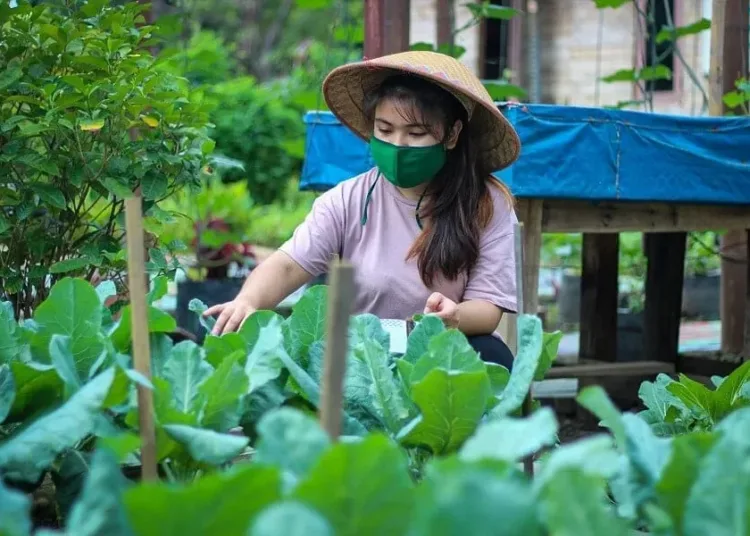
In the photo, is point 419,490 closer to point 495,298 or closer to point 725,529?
point 725,529

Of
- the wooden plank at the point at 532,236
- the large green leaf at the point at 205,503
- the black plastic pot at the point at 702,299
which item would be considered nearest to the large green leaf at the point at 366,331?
the large green leaf at the point at 205,503

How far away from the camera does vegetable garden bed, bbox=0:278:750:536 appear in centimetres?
80

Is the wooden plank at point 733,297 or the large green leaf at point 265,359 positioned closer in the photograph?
the large green leaf at point 265,359

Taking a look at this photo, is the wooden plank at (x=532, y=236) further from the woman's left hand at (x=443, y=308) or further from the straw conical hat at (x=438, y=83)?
the woman's left hand at (x=443, y=308)

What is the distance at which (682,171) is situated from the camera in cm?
349

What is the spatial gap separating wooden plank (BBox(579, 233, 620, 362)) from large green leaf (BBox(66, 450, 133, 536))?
395 centimetres

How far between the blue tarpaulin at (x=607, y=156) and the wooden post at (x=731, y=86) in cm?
79

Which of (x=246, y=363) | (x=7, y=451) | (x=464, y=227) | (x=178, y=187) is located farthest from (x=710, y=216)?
(x=7, y=451)

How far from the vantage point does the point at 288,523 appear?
0.72 m

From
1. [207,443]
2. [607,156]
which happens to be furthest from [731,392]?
[607,156]

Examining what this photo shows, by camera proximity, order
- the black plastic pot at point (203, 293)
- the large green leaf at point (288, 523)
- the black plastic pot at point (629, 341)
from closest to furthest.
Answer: the large green leaf at point (288, 523)
the black plastic pot at point (203, 293)
the black plastic pot at point (629, 341)

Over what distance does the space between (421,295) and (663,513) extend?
5.00 ft

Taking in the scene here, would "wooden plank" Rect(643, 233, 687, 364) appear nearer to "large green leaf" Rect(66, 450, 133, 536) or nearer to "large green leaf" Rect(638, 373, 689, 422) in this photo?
"large green leaf" Rect(638, 373, 689, 422)

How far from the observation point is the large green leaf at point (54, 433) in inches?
44.8
